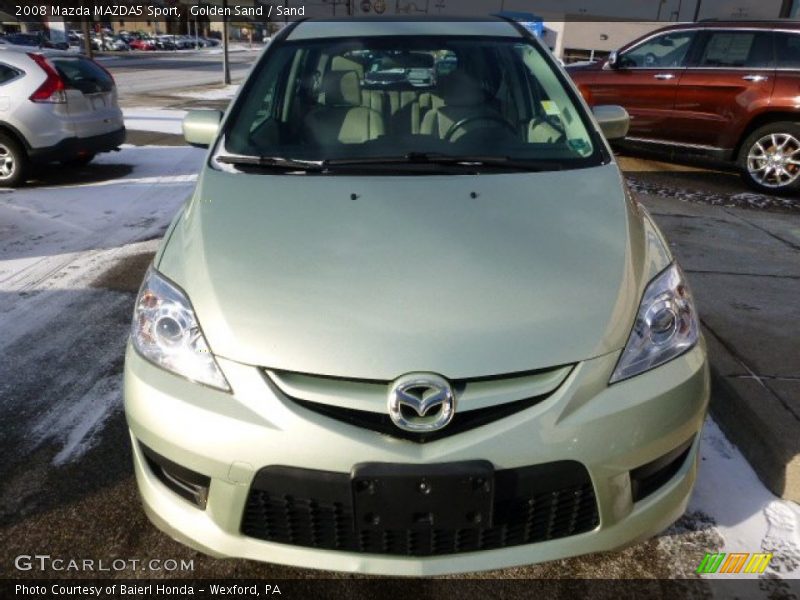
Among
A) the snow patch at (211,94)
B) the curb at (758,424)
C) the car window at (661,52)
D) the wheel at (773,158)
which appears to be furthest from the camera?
the snow patch at (211,94)

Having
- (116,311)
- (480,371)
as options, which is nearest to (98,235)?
(116,311)

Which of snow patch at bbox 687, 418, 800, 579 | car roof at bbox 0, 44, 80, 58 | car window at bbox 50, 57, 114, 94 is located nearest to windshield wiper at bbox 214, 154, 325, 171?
snow patch at bbox 687, 418, 800, 579

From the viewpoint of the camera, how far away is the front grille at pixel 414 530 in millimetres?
1694

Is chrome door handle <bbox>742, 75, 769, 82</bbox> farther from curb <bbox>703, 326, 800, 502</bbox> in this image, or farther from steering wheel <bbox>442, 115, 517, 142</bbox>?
steering wheel <bbox>442, 115, 517, 142</bbox>

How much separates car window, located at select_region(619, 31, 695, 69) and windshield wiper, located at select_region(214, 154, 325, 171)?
698 centimetres

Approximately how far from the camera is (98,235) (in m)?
5.60

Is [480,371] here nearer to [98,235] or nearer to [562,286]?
[562,286]

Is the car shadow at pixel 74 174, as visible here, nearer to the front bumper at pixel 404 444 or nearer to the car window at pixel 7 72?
the car window at pixel 7 72

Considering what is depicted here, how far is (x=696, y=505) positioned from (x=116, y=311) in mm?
3340

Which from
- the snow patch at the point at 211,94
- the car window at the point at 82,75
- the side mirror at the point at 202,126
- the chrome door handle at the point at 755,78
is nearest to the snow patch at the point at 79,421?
the side mirror at the point at 202,126

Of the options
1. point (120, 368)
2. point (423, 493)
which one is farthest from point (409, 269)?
point (120, 368)

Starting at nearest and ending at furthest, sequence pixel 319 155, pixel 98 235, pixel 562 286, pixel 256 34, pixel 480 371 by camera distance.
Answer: pixel 480 371 < pixel 562 286 < pixel 319 155 < pixel 98 235 < pixel 256 34

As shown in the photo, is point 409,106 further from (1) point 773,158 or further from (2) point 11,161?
(2) point 11,161

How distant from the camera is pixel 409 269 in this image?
197cm
